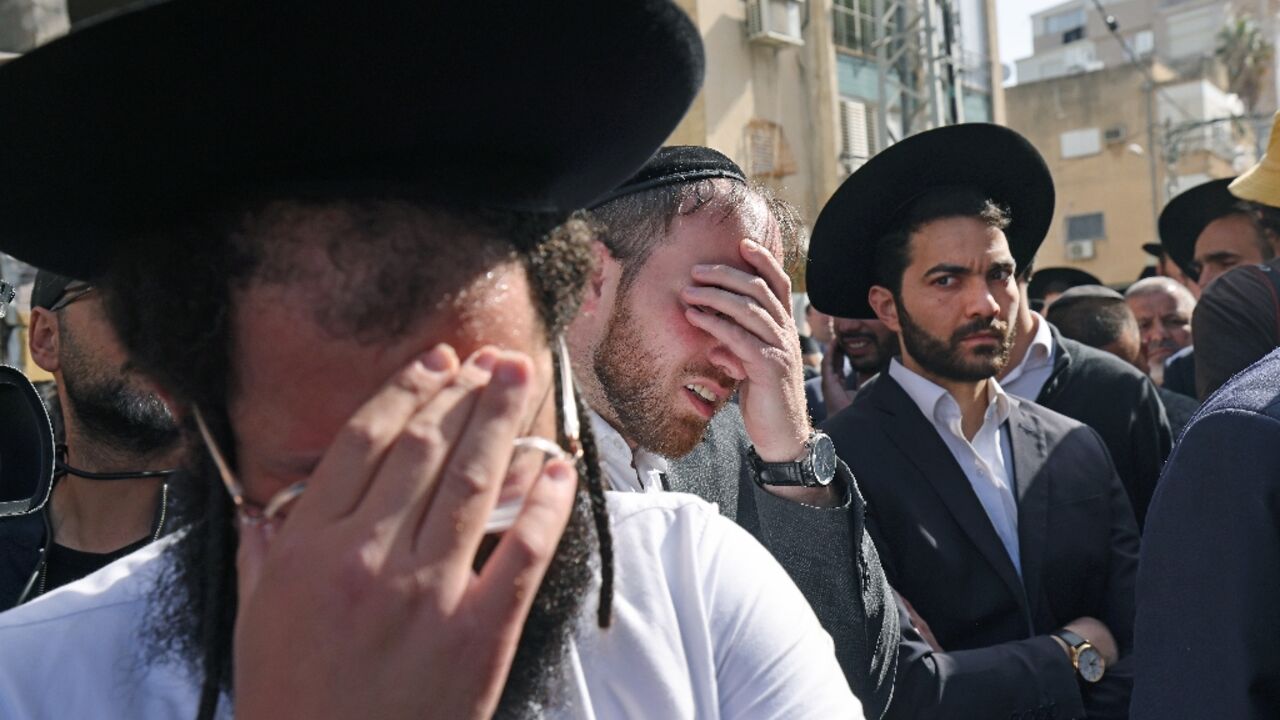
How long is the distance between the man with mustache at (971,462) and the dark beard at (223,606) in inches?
54.9

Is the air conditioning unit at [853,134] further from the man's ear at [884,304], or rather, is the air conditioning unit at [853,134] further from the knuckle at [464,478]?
the knuckle at [464,478]

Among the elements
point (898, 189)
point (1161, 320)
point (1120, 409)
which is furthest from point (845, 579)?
point (1161, 320)

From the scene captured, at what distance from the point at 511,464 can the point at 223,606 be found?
14.8 inches

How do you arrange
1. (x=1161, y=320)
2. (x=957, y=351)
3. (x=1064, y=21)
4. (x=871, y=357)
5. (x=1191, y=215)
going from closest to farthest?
(x=957, y=351)
(x=871, y=357)
(x=1191, y=215)
(x=1161, y=320)
(x=1064, y=21)

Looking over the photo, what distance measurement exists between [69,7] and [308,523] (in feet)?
1.89

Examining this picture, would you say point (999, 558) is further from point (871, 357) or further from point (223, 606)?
point (871, 357)

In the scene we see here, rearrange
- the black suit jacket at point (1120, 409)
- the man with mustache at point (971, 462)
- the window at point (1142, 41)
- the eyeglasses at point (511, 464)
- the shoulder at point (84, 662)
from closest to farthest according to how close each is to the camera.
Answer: the eyeglasses at point (511, 464) → the shoulder at point (84, 662) → the man with mustache at point (971, 462) → the black suit jacket at point (1120, 409) → the window at point (1142, 41)

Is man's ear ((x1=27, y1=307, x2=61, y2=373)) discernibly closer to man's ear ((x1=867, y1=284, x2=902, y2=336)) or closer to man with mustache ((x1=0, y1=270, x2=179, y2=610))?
man with mustache ((x1=0, y1=270, x2=179, y2=610))

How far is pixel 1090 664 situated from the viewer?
2822 mm

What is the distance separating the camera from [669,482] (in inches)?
98.7

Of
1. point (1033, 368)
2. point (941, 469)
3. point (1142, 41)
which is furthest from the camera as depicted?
point (1142, 41)

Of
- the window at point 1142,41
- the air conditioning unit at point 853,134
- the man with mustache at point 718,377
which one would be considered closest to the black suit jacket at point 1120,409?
the man with mustache at point 718,377

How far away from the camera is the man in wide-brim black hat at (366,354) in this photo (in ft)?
3.49

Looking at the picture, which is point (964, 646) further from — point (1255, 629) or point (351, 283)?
point (351, 283)
